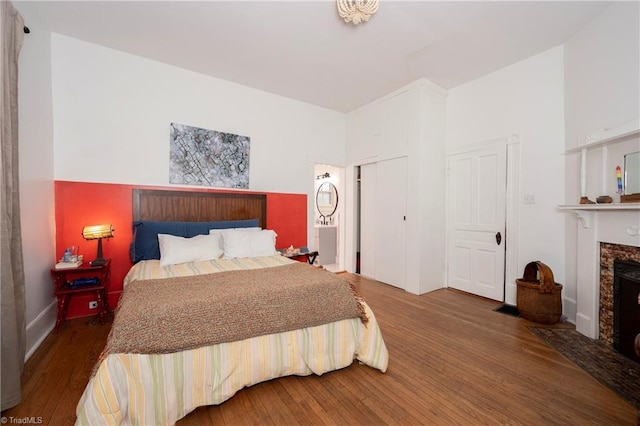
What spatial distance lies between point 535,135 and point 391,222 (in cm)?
209

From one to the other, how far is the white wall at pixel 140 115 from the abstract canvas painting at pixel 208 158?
0.09 metres

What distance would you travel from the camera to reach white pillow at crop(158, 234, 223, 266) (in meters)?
2.59

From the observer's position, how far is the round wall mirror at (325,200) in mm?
6281

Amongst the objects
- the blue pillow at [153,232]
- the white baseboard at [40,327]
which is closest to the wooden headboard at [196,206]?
the blue pillow at [153,232]

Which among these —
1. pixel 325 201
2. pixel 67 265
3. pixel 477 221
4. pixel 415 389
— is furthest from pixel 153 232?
pixel 477 221

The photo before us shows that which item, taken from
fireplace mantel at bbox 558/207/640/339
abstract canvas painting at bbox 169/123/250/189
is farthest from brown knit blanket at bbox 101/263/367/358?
fireplace mantel at bbox 558/207/640/339

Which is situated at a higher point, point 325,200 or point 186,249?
point 325,200

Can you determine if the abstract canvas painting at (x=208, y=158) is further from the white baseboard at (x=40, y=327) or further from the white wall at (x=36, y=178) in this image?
the white baseboard at (x=40, y=327)

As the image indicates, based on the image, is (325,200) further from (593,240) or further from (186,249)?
(593,240)

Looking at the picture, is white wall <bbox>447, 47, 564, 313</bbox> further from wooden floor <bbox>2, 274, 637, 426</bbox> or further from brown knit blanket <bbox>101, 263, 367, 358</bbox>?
brown knit blanket <bbox>101, 263, 367, 358</bbox>

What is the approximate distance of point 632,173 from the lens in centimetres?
216

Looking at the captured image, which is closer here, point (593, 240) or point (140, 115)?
point (593, 240)

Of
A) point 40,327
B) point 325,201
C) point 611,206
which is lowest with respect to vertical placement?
point 40,327

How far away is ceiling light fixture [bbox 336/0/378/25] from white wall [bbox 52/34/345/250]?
7.22 ft
